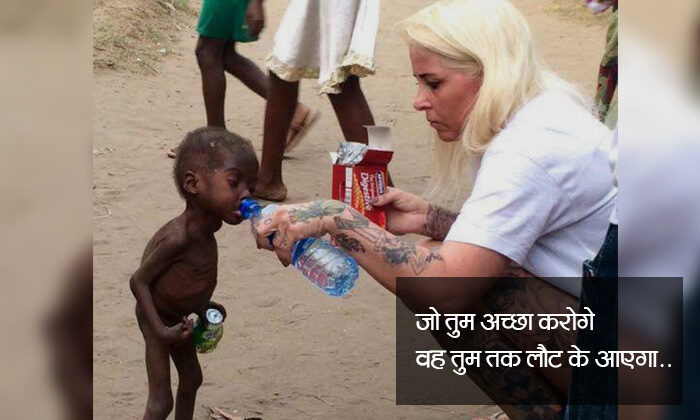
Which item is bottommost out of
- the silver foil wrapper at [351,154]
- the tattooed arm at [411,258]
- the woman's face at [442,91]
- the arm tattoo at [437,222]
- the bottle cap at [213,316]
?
the bottle cap at [213,316]

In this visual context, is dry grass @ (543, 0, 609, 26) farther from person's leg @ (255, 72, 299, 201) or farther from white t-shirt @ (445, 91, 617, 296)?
white t-shirt @ (445, 91, 617, 296)

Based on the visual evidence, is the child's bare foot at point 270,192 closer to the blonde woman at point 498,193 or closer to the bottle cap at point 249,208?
the bottle cap at point 249,208

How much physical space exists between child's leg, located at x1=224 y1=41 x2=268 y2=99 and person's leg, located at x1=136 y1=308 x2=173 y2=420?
2.51m

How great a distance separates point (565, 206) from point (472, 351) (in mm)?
446

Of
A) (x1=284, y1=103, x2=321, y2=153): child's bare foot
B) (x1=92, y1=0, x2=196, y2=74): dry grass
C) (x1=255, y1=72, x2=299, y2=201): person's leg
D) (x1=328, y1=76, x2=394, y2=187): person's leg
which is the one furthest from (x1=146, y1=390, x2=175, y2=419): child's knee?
(x1=92, y1=0, x2=196, y2=74): dry grass

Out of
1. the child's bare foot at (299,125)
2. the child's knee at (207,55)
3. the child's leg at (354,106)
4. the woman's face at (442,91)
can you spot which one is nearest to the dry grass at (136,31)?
the child's bare foot at (299,125)

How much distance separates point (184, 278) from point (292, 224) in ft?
1.74

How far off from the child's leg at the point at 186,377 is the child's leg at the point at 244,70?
2.44 m

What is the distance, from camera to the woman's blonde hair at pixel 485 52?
2.56 m

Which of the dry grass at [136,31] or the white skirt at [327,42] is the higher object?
the white skirt at [327,42]

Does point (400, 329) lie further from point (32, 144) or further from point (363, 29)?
point (32, 144)

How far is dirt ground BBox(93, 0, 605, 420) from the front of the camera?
335cm

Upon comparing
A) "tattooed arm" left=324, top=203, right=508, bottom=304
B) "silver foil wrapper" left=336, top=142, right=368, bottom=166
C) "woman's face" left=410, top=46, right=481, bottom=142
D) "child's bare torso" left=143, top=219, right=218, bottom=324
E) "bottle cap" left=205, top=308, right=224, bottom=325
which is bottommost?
"bottle cap" left=205, top=308, right=224, bottom=325

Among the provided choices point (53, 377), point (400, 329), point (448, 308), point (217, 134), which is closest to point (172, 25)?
point (400, 329)
